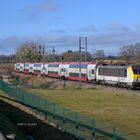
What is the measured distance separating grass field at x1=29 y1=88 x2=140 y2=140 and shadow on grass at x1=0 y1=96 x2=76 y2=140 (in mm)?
2755

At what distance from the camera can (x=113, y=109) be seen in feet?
142

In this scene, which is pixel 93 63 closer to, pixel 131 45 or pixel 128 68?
pixel 128 68

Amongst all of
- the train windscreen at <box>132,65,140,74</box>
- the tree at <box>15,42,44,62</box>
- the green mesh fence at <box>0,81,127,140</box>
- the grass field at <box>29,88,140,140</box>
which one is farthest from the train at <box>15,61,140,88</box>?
the tree at <box>15,42,44,62</box>

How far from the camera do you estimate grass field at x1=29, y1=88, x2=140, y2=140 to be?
32.0 m

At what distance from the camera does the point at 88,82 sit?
84125 millimetres

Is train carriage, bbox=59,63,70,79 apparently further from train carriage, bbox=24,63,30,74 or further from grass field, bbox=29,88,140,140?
train carriage, bbox=24,63,30,74

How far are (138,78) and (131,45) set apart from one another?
10466cm

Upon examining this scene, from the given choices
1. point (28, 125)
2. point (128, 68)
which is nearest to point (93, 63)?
point (128, 68)

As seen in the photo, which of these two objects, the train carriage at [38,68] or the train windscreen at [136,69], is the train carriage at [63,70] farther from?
the train windscreen at [136,69]

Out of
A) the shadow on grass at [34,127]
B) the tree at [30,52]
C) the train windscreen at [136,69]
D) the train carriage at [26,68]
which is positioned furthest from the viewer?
the tree at [30,52]

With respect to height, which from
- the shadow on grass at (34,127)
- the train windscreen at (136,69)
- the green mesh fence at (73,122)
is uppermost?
the train windscreen at (136,69)

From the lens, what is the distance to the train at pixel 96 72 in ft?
210

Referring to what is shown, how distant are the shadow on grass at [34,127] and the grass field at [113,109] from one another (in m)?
2.76

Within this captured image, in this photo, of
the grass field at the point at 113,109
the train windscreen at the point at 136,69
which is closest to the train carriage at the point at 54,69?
the train windscreen at the point at 136,69
